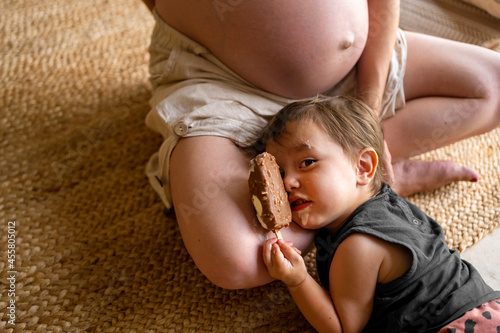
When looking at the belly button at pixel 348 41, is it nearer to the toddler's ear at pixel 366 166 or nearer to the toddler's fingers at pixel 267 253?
the toddler's ear at pixel 366 166

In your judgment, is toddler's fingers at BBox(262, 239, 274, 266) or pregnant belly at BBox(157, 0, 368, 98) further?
pregnant belly at BBox(157, 0, 368, 98)

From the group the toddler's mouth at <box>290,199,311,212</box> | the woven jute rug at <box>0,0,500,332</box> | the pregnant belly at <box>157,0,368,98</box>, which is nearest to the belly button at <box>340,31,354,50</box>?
the pregnant belly at <box>157,0,368,98</box>

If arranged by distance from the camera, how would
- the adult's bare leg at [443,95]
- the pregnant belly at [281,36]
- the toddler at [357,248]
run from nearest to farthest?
the toddler at [357,248] → the pregnant belly at [281,36] → the adult's bare leg at [443,95]

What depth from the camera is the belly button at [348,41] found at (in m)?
0.95

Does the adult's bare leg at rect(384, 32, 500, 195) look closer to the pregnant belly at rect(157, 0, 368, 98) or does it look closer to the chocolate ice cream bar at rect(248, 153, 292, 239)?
the pregnant belly at rect(157, 0, 368, 98)

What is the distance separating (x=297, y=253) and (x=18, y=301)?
0.60 m

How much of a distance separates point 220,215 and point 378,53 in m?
0.52

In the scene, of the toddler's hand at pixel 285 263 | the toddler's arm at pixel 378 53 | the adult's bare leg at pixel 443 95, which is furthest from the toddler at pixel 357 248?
the adult's bare leg at pixel 443 95

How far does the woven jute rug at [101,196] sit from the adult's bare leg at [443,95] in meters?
0.18

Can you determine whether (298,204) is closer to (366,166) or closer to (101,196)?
(366,166)

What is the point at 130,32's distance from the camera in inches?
67.0

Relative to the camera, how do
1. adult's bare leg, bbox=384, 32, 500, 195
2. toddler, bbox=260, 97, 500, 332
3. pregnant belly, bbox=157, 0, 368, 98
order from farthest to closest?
1. adult's bare leg, bbox=384, 32, 500, 195
2. pregnant belly, bbox=157, 0, 368, 98
3. toddler, bbox=260, 97, 500, 332

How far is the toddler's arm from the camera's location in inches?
39.7

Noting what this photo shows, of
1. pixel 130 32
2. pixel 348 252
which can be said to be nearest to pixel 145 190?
pixel 348 252
